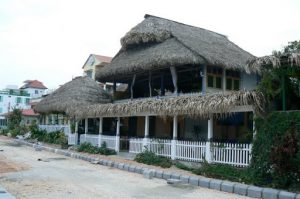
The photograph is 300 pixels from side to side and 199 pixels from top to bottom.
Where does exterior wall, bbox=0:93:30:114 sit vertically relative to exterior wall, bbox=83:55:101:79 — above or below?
below

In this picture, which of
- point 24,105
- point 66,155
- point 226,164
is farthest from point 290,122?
point 24,105

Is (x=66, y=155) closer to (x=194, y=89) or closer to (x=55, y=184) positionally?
(x=194, y=89)

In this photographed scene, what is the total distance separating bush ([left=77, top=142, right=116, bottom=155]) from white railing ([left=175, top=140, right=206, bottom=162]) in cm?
551

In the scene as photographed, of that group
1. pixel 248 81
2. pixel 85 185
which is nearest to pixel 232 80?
pixel 248 81

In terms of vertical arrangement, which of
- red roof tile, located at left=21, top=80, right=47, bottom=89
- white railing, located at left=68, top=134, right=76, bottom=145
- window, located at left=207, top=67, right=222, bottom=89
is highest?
red roof tile, located at left=21, top=80, right=47, bottom=89

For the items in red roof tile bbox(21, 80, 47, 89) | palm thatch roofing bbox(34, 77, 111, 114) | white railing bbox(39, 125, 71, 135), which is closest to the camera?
palm thatch roofing bbox(34, 77, 111, 114)

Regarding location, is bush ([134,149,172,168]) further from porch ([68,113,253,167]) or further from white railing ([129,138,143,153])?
white railing ([129,138,143,153])

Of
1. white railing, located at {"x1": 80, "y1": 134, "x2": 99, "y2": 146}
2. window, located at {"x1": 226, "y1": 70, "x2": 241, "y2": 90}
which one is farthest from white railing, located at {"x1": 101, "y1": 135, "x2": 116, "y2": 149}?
window, located at {"x1": 226, "y1": 70, "x2": 241, "y2": 90}

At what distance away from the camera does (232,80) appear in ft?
68.3

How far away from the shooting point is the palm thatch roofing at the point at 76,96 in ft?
85.5

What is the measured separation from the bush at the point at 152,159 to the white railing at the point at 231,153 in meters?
2.25

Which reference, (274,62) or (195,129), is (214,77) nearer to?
(195,129)

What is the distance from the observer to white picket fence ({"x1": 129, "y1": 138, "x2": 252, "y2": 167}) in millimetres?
13336

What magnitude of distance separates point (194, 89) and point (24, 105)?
60.6 m
